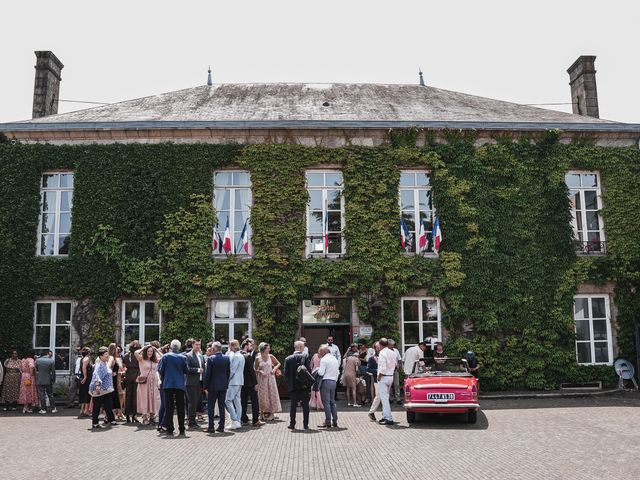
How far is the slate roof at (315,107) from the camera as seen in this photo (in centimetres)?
2002

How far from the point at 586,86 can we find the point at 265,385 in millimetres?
16952

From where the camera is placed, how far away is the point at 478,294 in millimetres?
18781

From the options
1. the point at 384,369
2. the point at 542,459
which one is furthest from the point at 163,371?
the point at 542,459

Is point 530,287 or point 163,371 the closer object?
point 163,371

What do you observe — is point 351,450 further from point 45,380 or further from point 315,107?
point 315,107

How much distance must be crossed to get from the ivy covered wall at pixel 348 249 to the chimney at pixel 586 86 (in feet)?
14.4

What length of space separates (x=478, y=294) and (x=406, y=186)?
3985mm

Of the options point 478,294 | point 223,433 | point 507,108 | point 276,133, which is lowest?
point 223,433

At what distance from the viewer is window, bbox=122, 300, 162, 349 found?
18625 mm

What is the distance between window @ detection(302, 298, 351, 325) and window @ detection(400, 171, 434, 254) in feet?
8.30

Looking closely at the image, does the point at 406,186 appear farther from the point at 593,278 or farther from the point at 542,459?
the point at 542,459

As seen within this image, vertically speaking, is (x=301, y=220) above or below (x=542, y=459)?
above

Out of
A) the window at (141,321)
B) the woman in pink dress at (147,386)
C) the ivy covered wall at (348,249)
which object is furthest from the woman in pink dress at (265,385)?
the window at (141,321)

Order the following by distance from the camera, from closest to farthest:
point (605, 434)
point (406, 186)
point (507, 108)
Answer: point (605, 434) → point (406, 186) → point (507, 108)
